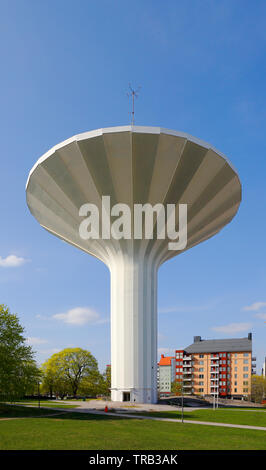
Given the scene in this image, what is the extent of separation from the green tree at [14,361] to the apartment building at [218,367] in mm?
59452

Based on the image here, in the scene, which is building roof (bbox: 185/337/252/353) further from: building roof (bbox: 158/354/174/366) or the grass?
the grass

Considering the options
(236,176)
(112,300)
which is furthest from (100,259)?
(236,176)

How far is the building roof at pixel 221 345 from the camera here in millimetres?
89500

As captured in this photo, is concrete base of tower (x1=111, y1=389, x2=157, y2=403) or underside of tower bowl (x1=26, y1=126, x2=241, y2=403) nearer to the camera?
underside of tower bowl (x1=26, y1=126, x2=241, y2=403)

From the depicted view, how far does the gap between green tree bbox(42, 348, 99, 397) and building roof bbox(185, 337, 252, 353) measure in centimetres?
3874

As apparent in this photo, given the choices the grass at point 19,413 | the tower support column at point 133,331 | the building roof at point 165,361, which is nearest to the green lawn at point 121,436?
the grass at point 19,413

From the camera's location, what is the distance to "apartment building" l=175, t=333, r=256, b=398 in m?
86.9

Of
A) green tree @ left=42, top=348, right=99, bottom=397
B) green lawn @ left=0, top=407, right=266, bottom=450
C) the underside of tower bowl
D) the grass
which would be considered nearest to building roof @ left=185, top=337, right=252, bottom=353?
green tree @ left=42, top=348, right=99, bottom=397

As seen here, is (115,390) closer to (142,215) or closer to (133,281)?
(133,281)

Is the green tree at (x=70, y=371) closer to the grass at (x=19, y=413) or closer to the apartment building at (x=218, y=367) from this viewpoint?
the grass at (x=19, y=413)

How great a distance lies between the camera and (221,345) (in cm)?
9212

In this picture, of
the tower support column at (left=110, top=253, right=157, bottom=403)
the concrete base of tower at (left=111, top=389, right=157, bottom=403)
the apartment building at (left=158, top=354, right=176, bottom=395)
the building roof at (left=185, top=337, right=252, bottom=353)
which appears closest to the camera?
the concrete base of tower at (left=111, top=389, right=157, bottom=403)

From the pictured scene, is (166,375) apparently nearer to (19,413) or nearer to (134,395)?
(134,395)

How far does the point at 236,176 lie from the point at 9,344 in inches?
852
